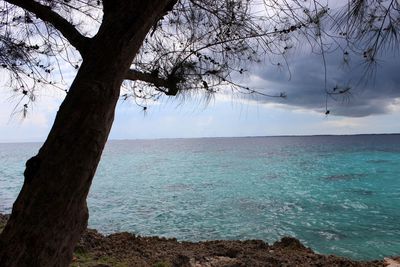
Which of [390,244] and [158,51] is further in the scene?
[390,244]

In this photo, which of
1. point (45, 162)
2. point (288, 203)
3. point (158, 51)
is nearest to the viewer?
point (45, 162)

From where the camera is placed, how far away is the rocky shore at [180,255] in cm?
602

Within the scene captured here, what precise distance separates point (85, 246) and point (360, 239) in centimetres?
884

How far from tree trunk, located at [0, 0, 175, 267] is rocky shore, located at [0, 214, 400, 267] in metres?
3.85

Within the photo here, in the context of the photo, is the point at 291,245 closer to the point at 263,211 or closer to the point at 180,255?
the point at 180,255

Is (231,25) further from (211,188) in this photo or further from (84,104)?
(211,188)

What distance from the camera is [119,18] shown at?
6.68 ft

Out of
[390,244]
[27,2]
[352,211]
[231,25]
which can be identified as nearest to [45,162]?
[27,2]

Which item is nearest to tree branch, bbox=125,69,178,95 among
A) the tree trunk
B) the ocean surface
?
the tree trunk

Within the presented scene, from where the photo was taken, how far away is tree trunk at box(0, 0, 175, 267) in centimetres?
171

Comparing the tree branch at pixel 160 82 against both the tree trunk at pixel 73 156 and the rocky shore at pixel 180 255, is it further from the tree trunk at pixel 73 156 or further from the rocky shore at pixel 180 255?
the rocky shore at pixel 180 255

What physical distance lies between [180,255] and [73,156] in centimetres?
495

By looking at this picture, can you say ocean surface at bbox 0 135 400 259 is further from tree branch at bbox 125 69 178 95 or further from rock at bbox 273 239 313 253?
tree branch at bbox 125 69 178 95

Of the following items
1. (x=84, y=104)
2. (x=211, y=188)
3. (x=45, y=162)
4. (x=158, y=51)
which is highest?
(x=158, y=51)
